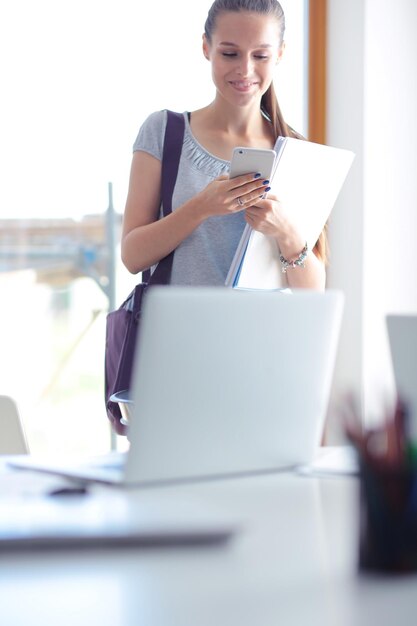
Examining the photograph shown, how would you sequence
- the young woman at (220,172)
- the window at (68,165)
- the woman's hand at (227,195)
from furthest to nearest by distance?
the window at (68,165) → the young woman at (220,172) → the woman's hand at (227,195)

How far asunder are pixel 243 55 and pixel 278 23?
14 cm

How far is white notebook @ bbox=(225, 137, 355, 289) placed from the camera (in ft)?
6.81

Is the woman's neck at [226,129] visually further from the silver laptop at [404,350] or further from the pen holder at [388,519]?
the pen holder at [388,519]

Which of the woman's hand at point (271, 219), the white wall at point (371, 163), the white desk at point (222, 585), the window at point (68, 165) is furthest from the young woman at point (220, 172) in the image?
the white wall at point (371, 163)

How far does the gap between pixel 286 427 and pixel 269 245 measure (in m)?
0.80

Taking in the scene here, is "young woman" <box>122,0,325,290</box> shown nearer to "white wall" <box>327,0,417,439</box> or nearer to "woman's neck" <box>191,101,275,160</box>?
"woman's neck" <box>191,101,275,160</box>

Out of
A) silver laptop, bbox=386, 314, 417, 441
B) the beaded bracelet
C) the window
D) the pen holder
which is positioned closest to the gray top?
the beaded bracelet

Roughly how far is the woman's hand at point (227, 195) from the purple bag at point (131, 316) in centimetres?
14

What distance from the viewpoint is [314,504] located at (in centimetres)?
125

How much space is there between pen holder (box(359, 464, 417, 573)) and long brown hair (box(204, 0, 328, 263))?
1.41 metres

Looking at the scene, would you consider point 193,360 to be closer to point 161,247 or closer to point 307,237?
point 161,247

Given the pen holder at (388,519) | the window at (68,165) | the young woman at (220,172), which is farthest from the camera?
the window at (68,165)

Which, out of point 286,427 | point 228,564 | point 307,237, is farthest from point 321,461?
point 307,237

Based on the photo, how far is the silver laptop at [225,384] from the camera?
1258mm
